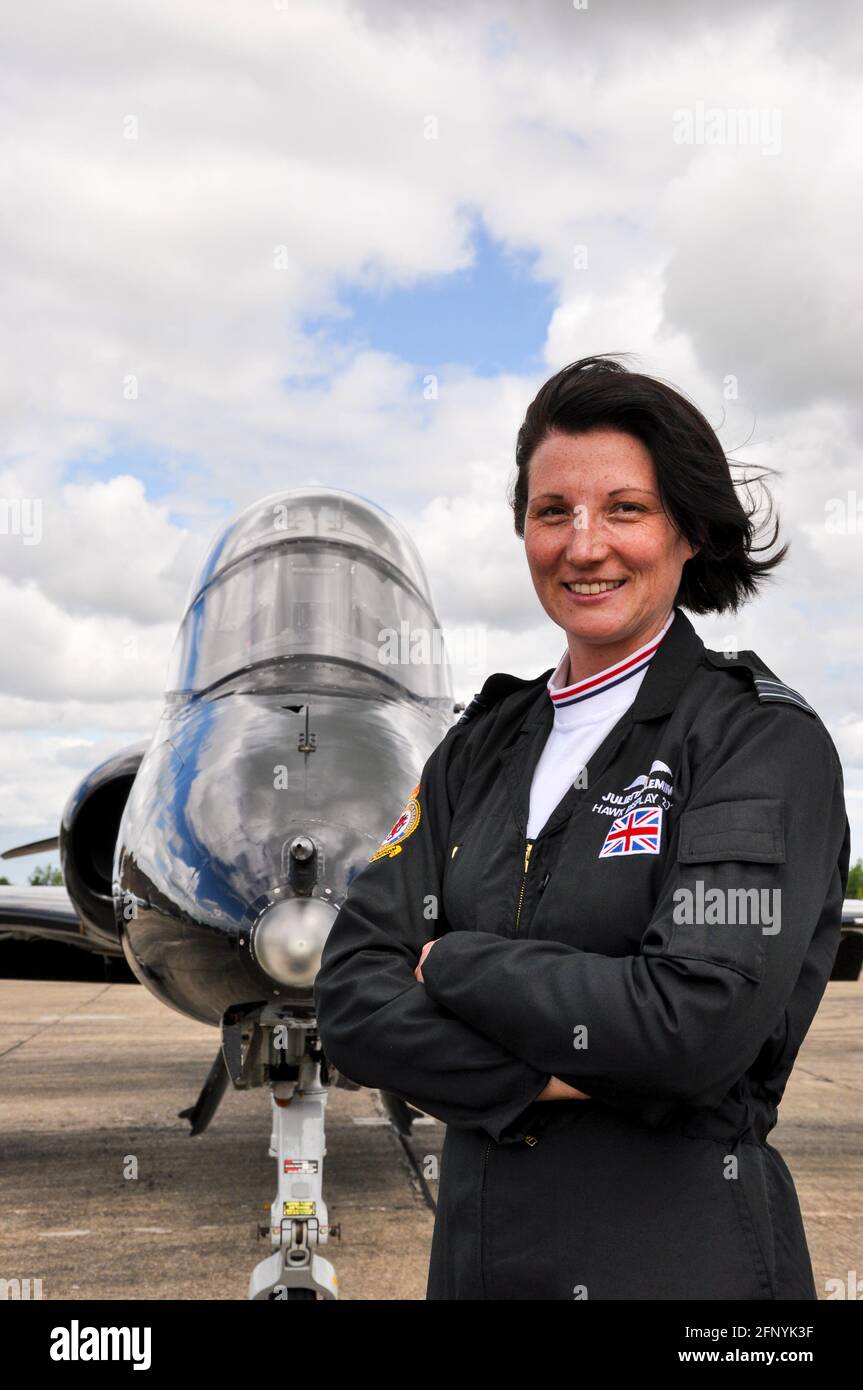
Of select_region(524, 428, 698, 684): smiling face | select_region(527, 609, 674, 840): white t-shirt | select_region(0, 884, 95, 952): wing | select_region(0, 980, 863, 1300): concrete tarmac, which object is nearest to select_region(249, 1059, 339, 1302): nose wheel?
select_region(0, 980, 863, 1300): concrete tarmac

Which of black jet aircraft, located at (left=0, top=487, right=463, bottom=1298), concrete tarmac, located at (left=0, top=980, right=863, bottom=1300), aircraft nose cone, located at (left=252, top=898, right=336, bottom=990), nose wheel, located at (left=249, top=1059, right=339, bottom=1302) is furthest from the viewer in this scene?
concrete tarmac, located at (left=0, top=980, right=863, bottom=1300)

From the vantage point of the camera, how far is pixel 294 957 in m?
3.49

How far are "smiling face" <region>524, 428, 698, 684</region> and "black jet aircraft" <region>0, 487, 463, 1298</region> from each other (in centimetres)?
187

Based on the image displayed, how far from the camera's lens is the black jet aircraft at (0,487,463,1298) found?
3.79m

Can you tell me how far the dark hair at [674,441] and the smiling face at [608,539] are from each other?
2cm

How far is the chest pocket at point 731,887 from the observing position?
5.14ft

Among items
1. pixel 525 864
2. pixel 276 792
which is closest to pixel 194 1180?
pixel 276 792

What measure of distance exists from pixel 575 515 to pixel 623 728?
0.34 metres

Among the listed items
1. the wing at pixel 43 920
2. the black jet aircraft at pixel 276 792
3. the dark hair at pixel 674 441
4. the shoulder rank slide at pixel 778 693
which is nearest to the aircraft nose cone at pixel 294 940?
the black jet aircraft at pixel 276 792

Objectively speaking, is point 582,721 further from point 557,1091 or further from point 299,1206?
point 299,1206

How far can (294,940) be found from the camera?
349cm

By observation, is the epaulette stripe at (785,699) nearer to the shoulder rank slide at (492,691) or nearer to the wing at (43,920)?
the shoulder rank slide at (492,691)

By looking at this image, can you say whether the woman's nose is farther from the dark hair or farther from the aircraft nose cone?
the aircraft nose cone
